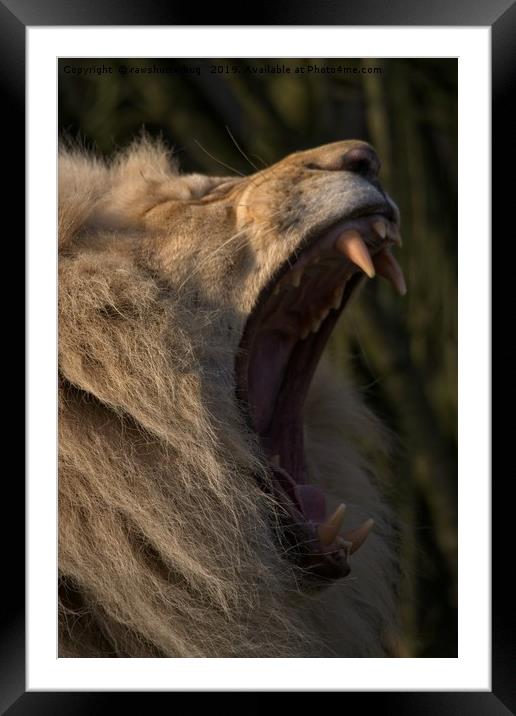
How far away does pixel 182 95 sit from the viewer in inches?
105

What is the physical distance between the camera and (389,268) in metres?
2.00

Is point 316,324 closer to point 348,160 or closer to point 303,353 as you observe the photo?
point 303,353

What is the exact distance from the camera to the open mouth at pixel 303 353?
73.3 inches

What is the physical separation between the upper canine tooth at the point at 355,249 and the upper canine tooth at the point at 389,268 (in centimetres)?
13

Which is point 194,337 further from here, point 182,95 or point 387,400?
point 387,400

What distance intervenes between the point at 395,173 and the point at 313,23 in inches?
57.6

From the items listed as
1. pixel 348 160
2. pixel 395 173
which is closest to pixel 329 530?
pixel 348 160

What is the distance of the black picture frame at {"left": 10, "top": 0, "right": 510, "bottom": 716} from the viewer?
5.57ft

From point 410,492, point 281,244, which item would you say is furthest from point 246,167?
point 281,244

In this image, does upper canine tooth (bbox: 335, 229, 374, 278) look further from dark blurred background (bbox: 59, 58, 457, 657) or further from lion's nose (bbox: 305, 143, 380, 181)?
dark blurred background (bbox: 59, 58, 457, 657)

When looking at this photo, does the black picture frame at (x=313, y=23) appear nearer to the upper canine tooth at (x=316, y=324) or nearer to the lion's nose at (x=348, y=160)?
the lion's nose at (x=348, y=160)

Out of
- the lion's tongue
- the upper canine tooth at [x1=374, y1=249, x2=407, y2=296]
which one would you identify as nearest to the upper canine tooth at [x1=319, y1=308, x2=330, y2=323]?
the upper canine tooth at [x1=374, y1=249, x2=407, y2=296]

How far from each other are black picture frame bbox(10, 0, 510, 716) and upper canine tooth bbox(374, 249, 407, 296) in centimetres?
26

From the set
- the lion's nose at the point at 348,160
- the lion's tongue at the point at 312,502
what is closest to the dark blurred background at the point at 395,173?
the lion's nose at the point at 348,160
